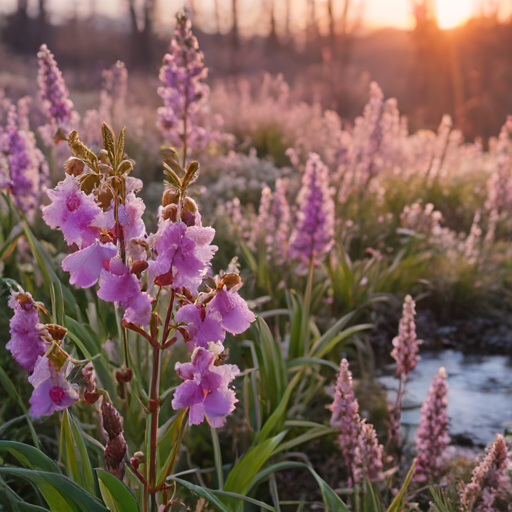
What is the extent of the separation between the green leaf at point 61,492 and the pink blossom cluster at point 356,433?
0.89 metres

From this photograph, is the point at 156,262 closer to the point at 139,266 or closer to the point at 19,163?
the point at 139,266

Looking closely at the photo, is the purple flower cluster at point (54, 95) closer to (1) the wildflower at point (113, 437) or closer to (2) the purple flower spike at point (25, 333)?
(2) the purple flower spike at point (25, 333)

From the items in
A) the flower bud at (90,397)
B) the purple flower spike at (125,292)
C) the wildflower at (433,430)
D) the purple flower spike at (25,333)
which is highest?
the purple flower spike at (125,292)

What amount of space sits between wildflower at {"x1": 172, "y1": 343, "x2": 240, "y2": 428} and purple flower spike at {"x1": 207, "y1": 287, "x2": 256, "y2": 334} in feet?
0.26

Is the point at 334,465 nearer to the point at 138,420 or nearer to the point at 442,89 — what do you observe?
the point at 138,420

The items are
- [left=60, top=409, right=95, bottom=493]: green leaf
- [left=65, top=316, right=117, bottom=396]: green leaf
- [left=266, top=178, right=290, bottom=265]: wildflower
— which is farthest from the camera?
[left=266, top=178, right=290, bottom=265]: wildflower

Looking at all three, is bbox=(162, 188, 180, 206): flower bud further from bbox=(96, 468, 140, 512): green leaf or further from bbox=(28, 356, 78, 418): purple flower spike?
bbox=(96, 468, 140, 512): green leaf

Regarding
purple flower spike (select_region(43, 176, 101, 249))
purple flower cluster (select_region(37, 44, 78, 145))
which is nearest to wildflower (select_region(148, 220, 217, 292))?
purple flower spike (select_region(43, 176, 101, 249))

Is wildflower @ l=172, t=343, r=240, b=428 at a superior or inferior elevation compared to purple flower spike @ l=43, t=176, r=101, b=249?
inferior

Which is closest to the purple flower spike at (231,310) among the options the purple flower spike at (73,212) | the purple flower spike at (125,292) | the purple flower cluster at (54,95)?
the purple flower spike at (125,292)

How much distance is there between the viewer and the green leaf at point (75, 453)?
156cm

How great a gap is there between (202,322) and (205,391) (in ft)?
0.51

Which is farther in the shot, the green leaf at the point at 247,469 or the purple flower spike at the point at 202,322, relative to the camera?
the green leaf at the point at 247,469

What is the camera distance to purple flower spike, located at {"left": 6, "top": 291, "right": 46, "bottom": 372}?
51.2 inches
